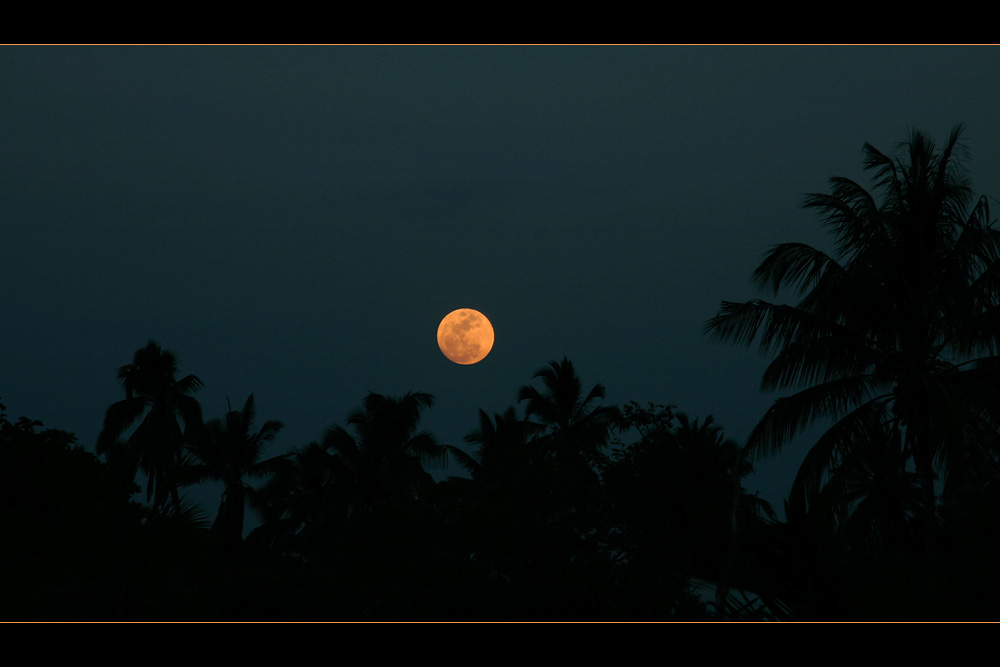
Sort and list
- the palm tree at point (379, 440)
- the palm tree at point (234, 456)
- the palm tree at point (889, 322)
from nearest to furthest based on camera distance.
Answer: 1. the palm tree at point (889, 322)
2. the palm tree at point (379, 440)
3. the palm tree at point (234, 456)

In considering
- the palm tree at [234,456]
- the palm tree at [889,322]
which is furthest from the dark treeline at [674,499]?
the palm tree at [234,456]

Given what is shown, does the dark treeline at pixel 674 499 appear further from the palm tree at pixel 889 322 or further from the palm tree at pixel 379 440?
the palm tree at pixel 379 440

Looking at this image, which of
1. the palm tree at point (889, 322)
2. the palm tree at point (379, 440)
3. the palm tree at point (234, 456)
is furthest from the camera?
the palm tree at point (234, 456)

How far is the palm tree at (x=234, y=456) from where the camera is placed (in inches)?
1258

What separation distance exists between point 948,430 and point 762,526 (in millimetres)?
8490

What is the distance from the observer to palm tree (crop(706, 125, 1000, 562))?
37.8 feet

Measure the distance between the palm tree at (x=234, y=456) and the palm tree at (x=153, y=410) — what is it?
84 cm

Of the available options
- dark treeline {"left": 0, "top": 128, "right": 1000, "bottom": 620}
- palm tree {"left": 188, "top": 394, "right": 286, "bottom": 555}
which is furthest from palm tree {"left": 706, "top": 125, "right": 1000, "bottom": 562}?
palm tree {"left": 188, "top": 394, "right": 286, "bottom": 555}

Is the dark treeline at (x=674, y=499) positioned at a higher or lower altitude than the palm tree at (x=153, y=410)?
lower

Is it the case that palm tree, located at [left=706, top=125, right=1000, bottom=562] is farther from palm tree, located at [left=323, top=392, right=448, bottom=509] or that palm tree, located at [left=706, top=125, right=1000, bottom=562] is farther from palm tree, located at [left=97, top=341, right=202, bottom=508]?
palm tree, located at [left=97, top=341, right=202, bottom=508]

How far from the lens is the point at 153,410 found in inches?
1294

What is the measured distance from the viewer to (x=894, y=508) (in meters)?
13.1

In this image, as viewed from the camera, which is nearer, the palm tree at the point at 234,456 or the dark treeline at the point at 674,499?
the dark treeline at the point at 674,499
